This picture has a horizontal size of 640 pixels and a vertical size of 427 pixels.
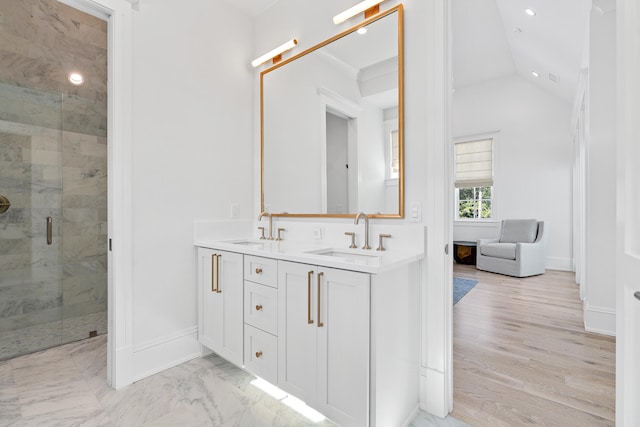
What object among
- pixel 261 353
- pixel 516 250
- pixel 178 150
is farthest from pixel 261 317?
pixel 516 250

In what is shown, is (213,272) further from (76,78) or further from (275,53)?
(76,78)

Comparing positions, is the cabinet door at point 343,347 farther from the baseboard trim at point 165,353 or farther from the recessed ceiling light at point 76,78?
the recessed ceiling light at point 76,78

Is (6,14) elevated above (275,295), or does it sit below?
above

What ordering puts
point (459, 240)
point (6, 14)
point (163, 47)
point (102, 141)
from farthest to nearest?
1. point (459, 240)
2. point (102, 141)
3. point (6, 14)
4. point (163, 47)

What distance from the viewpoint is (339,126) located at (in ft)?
7.09

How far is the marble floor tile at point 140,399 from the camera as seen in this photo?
159 centimetres

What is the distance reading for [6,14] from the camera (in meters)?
2.49

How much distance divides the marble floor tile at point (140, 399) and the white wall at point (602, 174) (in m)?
2.07

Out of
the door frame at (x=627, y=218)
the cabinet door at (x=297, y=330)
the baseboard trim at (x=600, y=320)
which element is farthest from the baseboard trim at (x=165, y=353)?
the baseboard trim at (x=600, y=320)

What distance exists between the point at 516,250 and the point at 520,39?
2.95m

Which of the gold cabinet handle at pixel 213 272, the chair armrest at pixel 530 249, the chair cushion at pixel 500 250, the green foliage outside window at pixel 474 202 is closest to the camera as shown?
the gold cabinet handle at pixel 213 272

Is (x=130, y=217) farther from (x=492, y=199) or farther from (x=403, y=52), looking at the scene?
(x=492, y=199)

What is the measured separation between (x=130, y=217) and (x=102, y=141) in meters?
1.52

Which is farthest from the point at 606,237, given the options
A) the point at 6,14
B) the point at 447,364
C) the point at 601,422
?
the point at 6,14
